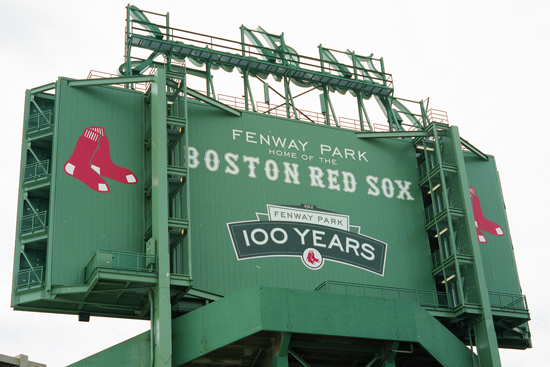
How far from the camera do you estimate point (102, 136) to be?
1602 inches

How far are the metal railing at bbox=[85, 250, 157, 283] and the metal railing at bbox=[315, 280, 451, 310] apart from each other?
9576 mm

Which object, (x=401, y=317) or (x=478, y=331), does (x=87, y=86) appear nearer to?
(x=401, y=317)

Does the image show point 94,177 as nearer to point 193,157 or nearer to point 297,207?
point 193,157

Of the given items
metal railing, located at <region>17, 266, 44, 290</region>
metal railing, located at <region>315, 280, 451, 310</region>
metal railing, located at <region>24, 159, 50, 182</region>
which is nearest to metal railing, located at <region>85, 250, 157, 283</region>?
metal railing, located at <region>17, 266, 44, 290</region>

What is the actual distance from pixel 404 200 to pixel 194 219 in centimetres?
1412

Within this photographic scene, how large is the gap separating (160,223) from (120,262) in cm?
263

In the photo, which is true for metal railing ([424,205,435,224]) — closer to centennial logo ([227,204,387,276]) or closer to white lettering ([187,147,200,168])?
centennial logo ([227,204,387,276])

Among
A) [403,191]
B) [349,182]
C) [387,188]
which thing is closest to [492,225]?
[403,191]

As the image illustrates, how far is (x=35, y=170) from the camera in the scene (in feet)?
129

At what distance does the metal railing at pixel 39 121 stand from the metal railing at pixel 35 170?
1994 mm

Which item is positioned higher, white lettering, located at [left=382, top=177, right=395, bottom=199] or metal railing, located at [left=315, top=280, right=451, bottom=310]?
white lettering, located at [left=382, top=177, right=395, bottom=199]

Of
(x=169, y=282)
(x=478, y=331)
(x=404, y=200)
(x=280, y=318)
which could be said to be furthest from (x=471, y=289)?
(x=169, y=282)

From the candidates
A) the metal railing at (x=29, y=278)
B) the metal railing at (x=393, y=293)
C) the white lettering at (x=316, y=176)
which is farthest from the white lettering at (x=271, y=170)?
the metal railing at (x=29, y=278)

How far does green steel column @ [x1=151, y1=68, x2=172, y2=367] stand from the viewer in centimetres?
3450
